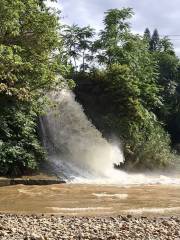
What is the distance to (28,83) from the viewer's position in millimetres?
20438

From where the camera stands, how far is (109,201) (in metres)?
14.9

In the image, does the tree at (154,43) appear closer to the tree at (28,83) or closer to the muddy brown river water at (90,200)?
the tree at (28,83)

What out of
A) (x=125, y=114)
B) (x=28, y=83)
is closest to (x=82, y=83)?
(x=125, y=114)

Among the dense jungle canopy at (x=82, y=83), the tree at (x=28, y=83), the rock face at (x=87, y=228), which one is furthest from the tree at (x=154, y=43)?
the rock face at (x=87, y=228)

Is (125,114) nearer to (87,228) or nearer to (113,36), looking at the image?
(113,36)

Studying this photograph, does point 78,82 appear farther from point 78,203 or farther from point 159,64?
Answer: point 159,64

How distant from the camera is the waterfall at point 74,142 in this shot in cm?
2236

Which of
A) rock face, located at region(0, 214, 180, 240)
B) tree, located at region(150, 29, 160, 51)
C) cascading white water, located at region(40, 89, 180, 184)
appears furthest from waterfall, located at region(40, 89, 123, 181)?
tree, located at region(150, 29, 160, 51)

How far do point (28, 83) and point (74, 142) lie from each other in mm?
4082

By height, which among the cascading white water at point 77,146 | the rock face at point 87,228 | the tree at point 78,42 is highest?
the tree at point 78,42

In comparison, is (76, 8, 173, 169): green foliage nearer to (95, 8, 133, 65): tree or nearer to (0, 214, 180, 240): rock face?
(95, 8, 133, 65): tree

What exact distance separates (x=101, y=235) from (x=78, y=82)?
1943cm

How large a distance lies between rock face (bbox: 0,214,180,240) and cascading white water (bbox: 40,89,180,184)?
9991 mm

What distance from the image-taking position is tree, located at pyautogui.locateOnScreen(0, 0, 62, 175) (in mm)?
19641
